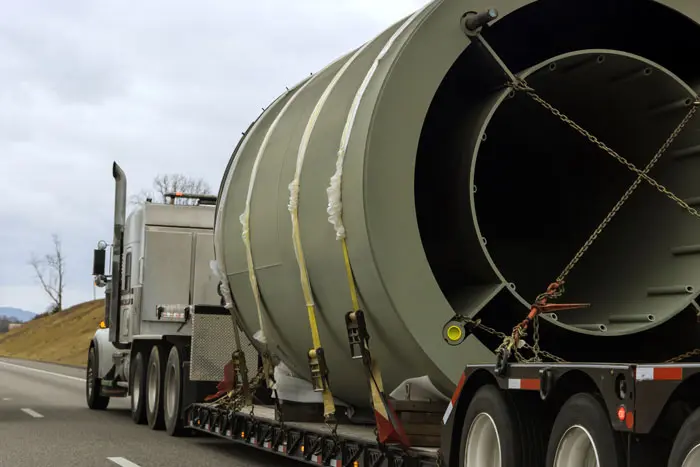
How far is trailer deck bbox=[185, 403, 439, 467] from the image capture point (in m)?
7.68

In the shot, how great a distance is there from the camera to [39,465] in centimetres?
1141

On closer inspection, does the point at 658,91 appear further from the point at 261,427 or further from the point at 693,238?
the point at 261,427

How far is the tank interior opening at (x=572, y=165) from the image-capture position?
26.5ft

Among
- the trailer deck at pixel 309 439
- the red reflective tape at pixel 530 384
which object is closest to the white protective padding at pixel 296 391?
the trailer deck at pixel 309 439

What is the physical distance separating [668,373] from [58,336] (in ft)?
333

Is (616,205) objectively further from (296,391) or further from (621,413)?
(296,391)

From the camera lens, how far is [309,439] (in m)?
9.45

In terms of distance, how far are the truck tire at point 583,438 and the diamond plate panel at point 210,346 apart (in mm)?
8108

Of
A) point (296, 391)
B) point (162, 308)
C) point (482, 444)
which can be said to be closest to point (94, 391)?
point (162, 308)

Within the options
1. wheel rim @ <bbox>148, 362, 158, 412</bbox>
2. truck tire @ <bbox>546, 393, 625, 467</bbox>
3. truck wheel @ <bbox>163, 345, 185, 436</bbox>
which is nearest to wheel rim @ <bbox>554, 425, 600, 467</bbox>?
truck tire @ <bbox>546, 393, 625, 467</bbox>

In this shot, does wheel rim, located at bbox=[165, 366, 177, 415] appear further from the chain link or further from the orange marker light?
the orange marker light

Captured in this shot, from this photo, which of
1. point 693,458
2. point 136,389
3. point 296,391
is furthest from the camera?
point 136,389

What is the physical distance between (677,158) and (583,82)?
869mm

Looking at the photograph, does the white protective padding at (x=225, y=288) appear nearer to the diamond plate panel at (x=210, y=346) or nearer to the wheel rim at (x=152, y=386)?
the diamond plate panel at (x=210, y=346)
